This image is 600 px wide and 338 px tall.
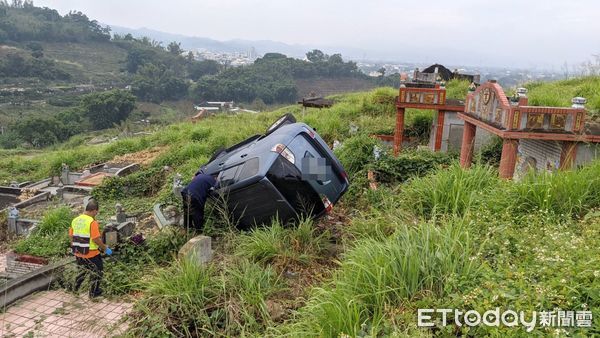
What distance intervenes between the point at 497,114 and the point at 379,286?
6.02 m

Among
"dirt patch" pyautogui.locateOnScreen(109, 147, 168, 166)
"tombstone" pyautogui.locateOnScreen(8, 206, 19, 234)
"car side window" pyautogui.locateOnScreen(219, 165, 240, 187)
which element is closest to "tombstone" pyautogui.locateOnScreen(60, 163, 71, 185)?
"dirt patch" pyautogui.locateOnScreen(109, 147, 168, 166)

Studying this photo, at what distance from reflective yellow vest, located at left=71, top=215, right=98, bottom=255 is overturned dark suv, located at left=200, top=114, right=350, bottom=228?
5.45 feet

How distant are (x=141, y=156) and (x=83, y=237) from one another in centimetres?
1321

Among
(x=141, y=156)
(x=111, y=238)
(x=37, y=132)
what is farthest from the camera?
(x=37, y=132)

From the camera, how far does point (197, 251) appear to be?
4938 millimetres

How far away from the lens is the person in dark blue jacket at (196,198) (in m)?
5.96

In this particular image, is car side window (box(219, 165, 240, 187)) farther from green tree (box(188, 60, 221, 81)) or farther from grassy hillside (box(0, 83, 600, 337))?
green tree (box(188, 60, 221, 81))

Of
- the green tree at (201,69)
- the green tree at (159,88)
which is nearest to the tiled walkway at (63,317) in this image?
the green tree at (159,88)

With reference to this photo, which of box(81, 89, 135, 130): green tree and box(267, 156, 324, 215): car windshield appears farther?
box(81, 89, 135, 130): green tree

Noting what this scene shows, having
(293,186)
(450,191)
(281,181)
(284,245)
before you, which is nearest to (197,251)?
(284,245)

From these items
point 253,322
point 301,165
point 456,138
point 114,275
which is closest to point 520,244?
point 253,322

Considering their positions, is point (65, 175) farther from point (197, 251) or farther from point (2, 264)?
point (197, 251)

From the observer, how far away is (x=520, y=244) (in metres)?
3.40

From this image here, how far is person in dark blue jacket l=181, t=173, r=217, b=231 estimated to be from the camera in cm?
596
